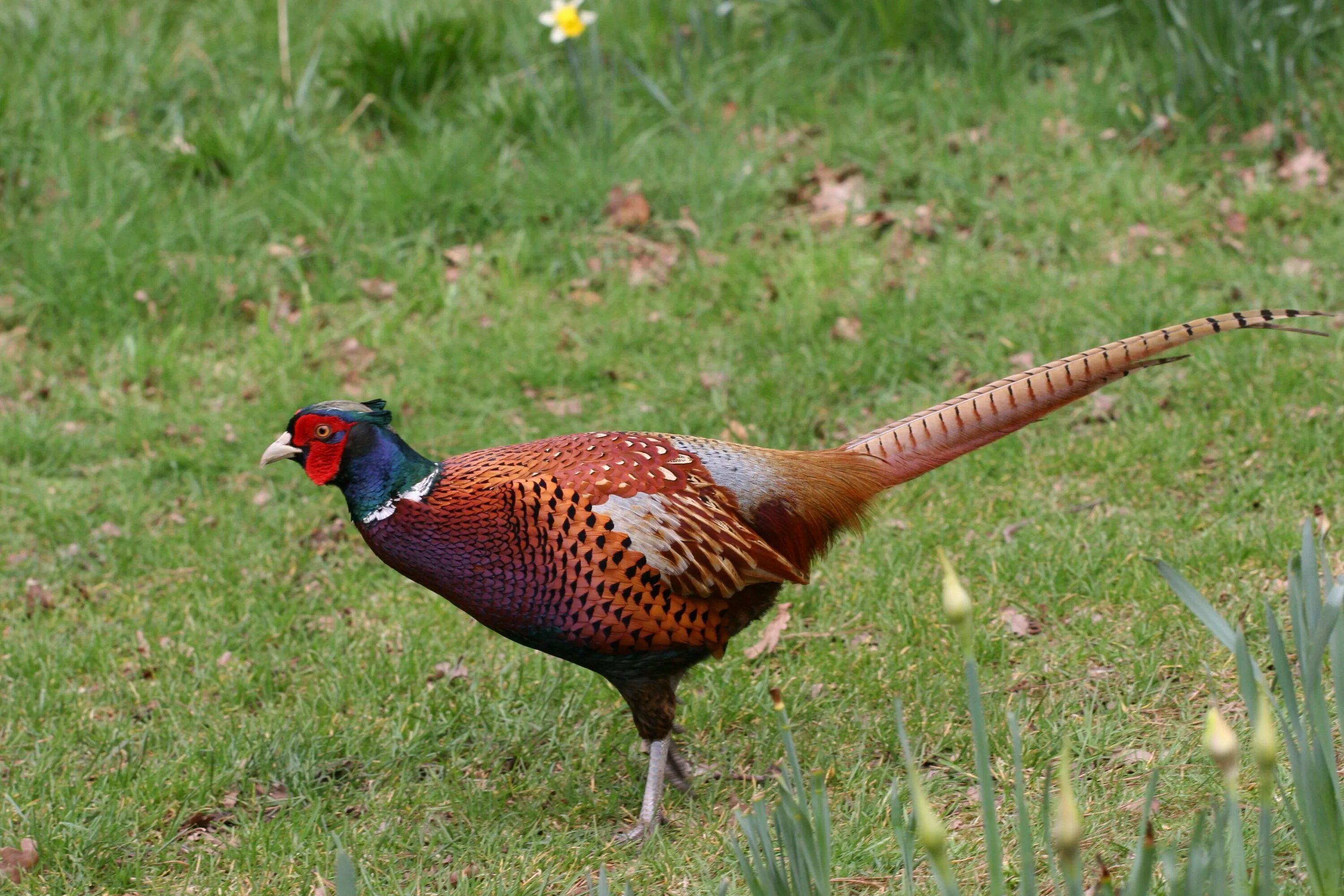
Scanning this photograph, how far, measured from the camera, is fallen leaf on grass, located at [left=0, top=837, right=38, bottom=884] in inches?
114

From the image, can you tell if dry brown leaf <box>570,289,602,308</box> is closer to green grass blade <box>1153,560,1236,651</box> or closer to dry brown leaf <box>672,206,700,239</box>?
dry brown leaf <box>672,206,700,239</box>

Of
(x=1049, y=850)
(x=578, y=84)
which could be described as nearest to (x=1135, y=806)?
(x=1049, y=850)

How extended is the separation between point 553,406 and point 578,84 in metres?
1.59

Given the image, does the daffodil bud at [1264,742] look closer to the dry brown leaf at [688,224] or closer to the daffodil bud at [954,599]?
the daffodil bud at [954,599]

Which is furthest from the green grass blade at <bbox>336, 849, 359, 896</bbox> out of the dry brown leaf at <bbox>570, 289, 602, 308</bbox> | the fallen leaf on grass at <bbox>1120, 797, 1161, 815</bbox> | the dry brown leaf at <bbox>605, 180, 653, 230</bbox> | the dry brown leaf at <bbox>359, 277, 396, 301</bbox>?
the dry brown leaf at <bbox>605, 180, 653, 230</bbox>

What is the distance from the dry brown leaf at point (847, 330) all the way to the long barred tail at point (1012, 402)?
1781 mm

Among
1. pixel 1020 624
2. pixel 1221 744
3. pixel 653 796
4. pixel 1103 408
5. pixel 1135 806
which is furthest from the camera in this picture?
pixel 1103 408

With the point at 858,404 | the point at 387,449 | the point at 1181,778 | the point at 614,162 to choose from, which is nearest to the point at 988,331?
the point at 858,404

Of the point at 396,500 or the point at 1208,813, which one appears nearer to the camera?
the point at 1208,813

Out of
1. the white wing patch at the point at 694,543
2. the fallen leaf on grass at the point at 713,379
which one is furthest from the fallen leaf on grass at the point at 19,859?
the fallen leaf on grass at the point at 713,379

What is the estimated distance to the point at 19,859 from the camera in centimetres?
291

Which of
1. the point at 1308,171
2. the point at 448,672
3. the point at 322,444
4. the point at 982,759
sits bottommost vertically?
the point at 1308,171

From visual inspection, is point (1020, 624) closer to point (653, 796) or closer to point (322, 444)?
point (653, 796)

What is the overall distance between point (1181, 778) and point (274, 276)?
4.02 metres
